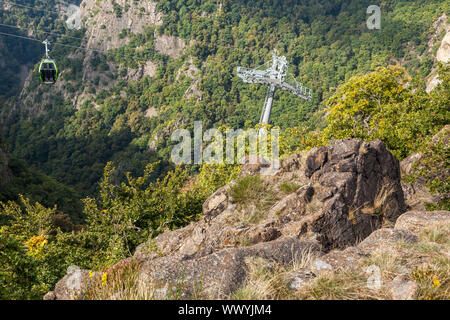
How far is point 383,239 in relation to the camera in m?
5.38

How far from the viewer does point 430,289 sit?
363 cm

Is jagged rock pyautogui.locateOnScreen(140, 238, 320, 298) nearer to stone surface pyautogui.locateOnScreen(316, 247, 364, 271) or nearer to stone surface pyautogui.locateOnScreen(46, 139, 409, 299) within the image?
stone surface pyautogui.locateOnScreen(46, 139, 409, 299)

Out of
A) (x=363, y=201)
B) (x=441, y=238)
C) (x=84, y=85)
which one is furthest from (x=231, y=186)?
(x=84, y=85)

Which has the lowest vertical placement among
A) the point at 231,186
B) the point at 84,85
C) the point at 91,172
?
the point at 91,172

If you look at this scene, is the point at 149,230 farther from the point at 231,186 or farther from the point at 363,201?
the point at 363,201

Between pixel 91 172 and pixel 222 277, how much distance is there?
8802cm

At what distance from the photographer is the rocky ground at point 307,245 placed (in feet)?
12.8

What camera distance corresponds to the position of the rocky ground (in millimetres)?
3896

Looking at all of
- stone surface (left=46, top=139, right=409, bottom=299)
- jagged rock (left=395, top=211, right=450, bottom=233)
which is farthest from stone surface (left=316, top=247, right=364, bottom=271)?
jagged rock (left=395, top=211, right=450, bottom=233)

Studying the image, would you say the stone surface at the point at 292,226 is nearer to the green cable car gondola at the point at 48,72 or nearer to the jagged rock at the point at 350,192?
the jagged rock at the point at 350,192

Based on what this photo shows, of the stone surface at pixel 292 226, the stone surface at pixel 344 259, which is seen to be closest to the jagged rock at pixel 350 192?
the stone surface at pixel 292 226

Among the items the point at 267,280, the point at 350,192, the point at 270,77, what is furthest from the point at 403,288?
the point at 270,77

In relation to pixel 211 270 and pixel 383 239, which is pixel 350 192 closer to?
pixel 383 239

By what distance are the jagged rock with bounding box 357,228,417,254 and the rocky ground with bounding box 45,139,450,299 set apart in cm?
2
